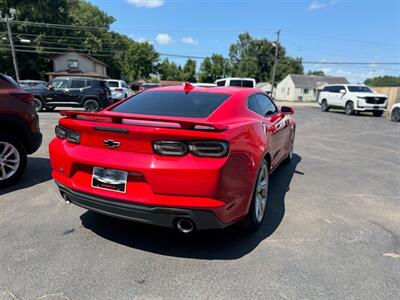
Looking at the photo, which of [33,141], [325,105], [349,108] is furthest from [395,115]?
[33,141]

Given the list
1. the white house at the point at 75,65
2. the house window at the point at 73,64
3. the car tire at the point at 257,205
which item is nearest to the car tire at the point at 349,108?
the car tire at the point at 257,205

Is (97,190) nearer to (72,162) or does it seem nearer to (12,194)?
(72,162)

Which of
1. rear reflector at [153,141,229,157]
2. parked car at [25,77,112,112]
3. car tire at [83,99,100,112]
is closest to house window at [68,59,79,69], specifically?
parked car at [25,77,112,112]

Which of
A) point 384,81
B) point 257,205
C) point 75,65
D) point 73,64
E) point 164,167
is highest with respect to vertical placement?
point 384,81

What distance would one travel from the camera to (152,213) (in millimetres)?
2609

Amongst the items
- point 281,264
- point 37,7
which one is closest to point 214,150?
point 281,264

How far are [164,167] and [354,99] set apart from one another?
20.5 meters

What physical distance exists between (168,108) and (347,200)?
2923 mm

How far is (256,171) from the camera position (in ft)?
10.2

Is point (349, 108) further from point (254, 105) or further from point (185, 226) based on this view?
point (185, 226)

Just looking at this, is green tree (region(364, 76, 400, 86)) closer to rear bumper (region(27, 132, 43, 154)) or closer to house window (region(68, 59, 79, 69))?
house window (region(68, 59, 79, 69))

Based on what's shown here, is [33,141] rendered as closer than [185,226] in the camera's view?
No

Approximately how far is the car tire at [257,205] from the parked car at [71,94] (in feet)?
47.6

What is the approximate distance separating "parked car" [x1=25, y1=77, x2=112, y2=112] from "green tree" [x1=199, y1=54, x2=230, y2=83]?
237 feet
